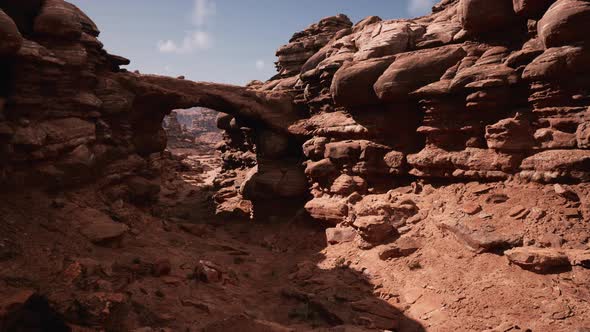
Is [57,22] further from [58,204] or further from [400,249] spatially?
[400,249]

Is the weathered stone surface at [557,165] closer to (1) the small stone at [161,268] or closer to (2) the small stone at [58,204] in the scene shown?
(1) the small stone at [161,268]

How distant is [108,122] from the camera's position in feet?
52.8

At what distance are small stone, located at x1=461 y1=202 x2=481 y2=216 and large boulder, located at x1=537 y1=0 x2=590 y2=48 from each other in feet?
17.6

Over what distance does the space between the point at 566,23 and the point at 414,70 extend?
16.6 feet

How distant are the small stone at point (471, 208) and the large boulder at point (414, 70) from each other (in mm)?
4977

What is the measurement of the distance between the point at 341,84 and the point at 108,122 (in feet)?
34.8

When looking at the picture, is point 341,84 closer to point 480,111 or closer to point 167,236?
point 480,111

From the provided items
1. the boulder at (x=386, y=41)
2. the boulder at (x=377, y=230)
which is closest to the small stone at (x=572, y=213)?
the boulder at (x=377, y=230)

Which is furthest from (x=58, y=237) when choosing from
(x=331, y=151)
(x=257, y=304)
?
(x=331, y=151)

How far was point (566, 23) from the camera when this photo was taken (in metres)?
10.2

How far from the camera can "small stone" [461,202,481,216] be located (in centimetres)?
1178

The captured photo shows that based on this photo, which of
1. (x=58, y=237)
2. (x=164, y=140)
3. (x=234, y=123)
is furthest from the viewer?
(x=234, y=123)

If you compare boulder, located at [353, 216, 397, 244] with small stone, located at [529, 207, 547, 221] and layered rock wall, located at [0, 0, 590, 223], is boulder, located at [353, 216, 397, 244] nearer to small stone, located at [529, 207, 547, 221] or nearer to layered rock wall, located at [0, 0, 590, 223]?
layered rock wall, located at [0, 0, 590, 223]

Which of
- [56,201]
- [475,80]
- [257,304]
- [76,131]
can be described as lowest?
[257,304]
